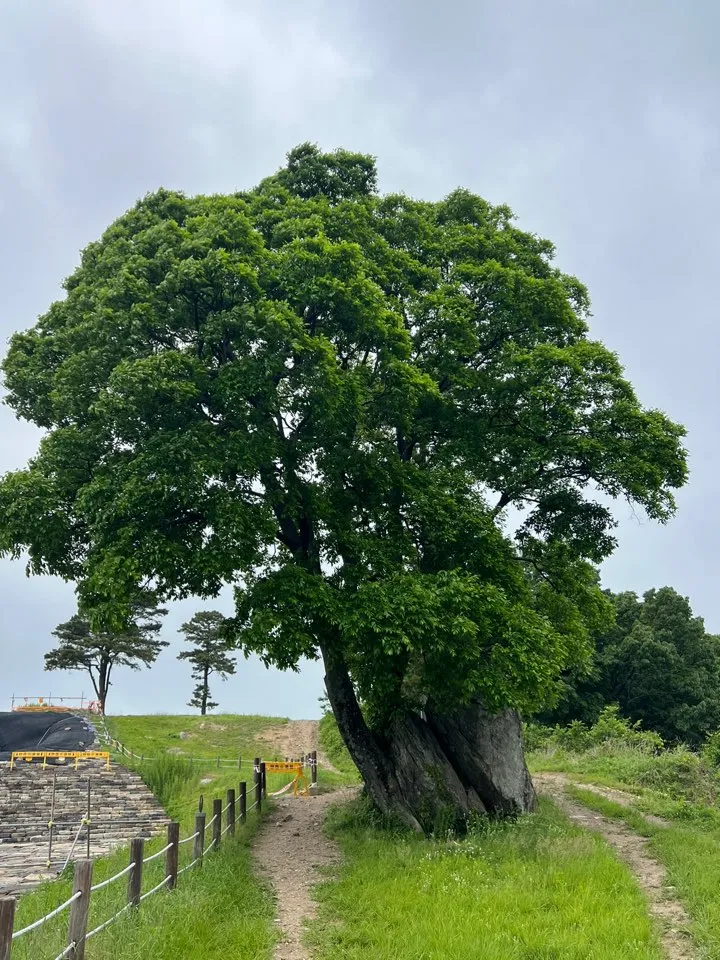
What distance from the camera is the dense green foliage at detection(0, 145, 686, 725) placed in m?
12.0

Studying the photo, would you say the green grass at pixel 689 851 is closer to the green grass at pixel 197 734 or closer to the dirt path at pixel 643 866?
the dirt path at pixel 643 866

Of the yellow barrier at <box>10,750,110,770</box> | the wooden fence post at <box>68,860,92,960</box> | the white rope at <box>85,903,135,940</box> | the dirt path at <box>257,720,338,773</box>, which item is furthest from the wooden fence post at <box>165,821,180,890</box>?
the dirt path at <box>257,720,338,773</box>

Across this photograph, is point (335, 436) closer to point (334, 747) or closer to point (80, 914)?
point (80, 914)

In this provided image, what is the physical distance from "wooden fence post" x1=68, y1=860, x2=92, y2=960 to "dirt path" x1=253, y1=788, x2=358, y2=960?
216cm

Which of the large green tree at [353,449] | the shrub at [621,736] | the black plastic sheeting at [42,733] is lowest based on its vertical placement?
the shrub at [621,736]

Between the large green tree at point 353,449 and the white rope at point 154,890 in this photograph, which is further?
the large green tree at point 353,449

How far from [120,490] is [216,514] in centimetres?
160

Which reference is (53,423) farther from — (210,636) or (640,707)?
(210,636)

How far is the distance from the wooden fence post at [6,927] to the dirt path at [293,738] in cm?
2985

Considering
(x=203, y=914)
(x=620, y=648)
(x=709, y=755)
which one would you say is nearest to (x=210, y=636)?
(x=620, y=648)

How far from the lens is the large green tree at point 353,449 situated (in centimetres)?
1207

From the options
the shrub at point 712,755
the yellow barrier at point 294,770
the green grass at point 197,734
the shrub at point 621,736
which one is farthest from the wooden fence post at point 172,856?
the green grass at point 197,734

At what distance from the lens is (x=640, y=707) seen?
128 ft

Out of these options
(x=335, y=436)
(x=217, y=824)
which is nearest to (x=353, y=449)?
(x=335, y=436)
